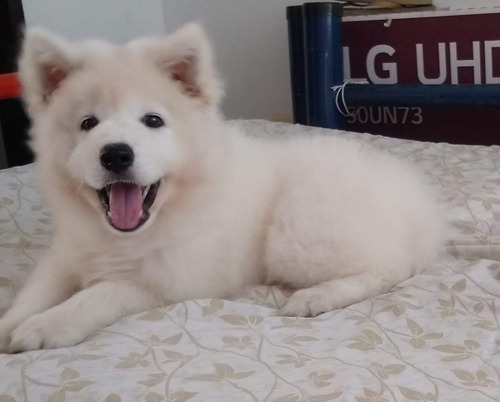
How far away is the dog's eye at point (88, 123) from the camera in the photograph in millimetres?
1177

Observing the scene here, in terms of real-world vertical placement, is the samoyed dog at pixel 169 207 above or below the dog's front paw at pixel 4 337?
above

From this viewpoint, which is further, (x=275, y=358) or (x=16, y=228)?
(x=16, y=228)

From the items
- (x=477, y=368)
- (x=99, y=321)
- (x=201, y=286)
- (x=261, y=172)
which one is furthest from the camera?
(x=261, y=172)

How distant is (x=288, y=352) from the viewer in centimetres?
105

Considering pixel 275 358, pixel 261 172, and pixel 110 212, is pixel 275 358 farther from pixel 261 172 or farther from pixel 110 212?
pixel 261 172

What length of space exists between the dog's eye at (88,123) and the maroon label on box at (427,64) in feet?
7.24

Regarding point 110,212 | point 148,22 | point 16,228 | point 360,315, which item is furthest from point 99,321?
point 148,22

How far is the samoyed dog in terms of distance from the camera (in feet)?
3.81

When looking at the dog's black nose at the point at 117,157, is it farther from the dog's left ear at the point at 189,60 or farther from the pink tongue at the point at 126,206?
the dog's left ear at the point at 189,60

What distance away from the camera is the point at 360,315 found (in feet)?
3.93

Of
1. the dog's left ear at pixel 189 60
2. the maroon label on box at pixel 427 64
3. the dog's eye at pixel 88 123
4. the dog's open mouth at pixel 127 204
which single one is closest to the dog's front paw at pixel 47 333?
the dog's open mouth at pixel 127 204

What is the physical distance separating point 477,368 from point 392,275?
36cm

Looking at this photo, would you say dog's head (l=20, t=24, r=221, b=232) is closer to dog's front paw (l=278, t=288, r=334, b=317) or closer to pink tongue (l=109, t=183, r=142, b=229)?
pink tongue (l=109, t=183, r=142, b=229)

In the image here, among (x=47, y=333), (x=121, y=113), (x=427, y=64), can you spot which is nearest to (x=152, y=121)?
(x=121, y=113)
